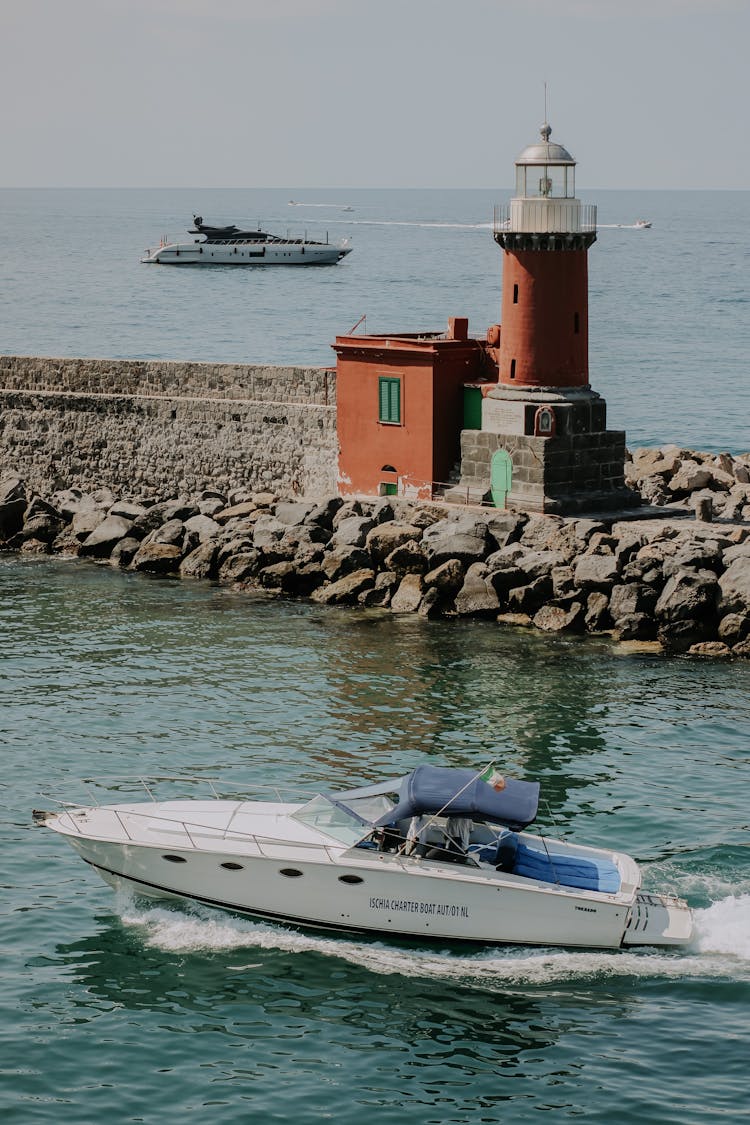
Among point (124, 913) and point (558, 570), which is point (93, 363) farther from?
point (124, 913)

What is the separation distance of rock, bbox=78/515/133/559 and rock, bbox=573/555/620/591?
10481 millimetres

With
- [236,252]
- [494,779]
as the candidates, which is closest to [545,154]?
[494,779]

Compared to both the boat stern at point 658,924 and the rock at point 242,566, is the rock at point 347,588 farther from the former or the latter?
the boat stern at point 658,924

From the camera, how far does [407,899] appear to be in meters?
15.8

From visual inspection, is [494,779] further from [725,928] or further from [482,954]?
[725,928]

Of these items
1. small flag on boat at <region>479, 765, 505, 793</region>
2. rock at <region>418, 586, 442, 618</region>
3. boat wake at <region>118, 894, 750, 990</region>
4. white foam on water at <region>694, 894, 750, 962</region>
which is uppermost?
rock at <region>418, 586, 442, 618</region>

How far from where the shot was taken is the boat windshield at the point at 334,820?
53.1 ft

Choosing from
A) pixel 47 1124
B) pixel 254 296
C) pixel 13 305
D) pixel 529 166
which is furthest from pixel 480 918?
pixel 254 296

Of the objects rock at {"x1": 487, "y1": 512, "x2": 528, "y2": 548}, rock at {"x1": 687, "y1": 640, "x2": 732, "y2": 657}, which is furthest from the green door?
rock at {"x1": 687, "y1": 640, "x2": 732, "y2": 657}

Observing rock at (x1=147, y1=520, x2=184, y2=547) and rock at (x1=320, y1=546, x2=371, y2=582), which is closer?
rock at (x1=320, y1=546, x2=371, y2=582)

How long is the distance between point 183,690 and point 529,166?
40.7 ft

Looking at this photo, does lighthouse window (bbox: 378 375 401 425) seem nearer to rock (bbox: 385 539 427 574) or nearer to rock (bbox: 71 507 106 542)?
rock (bbox: 385 539 427 574)

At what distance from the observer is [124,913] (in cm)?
1675

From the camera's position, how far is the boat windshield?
1619 centimetres
